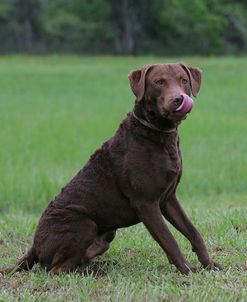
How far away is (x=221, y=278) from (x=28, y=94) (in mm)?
20813

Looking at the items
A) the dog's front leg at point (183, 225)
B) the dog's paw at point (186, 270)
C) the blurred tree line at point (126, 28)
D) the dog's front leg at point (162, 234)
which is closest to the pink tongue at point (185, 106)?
the dog's front leg at point (162, 234)

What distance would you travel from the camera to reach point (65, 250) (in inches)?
200

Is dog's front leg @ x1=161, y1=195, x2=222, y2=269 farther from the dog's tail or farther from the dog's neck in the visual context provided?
the dog's tail

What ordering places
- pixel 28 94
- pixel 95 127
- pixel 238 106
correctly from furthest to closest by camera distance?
pixel 28 94 < pixel 238 106 < pixel 95 127

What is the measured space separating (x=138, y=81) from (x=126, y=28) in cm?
6129

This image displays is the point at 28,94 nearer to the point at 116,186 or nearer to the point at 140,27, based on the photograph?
the point at 116,186

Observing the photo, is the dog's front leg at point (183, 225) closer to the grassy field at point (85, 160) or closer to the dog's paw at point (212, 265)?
the dog's paw at point (212, 265)

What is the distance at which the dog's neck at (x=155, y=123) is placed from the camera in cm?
496

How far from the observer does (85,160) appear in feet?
40.8

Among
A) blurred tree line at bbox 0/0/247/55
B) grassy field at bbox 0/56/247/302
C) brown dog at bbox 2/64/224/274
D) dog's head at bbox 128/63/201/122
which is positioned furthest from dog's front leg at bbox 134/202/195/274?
blurred tree line at bbox 0/0/247/55

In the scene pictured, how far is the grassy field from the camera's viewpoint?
4488 mm

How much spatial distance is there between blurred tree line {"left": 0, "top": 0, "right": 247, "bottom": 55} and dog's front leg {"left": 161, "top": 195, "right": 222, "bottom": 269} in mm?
59326

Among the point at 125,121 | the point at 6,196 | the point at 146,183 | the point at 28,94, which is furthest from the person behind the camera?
the point at 28,94

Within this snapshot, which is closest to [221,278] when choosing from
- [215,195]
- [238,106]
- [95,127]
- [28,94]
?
[215,195]
